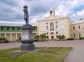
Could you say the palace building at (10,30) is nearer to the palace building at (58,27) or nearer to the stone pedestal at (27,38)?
the palace building at (58,27)

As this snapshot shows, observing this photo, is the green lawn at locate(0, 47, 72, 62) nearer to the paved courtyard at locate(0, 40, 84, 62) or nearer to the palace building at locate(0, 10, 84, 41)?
the paved courtyard at locate(0, 40, 84, 62)

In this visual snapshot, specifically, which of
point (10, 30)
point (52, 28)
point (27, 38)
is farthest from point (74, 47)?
point (52, 28)

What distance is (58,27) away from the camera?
81750mm

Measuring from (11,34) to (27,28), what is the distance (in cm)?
5666

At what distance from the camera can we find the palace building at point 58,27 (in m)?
80.1

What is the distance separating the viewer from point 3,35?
237ft

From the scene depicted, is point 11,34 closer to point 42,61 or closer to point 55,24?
point 55,24

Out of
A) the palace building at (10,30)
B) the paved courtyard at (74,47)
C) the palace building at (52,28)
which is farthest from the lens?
the palace building at (52,28)

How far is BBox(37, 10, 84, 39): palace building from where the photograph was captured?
80.1 m

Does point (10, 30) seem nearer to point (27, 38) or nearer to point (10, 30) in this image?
point (10, 30)

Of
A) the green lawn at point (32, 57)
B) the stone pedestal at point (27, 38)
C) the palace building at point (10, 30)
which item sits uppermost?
the palace building at point (10, 30)

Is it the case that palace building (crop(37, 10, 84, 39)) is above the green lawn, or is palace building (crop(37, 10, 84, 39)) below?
above

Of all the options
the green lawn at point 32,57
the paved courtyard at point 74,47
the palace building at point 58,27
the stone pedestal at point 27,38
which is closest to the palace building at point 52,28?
the palace building at point 58,27

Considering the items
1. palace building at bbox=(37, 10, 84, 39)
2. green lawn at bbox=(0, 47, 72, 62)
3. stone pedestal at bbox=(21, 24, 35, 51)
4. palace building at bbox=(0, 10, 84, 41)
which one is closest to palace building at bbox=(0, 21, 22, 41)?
palace building at bbox=(0, 10, 84, 41)
